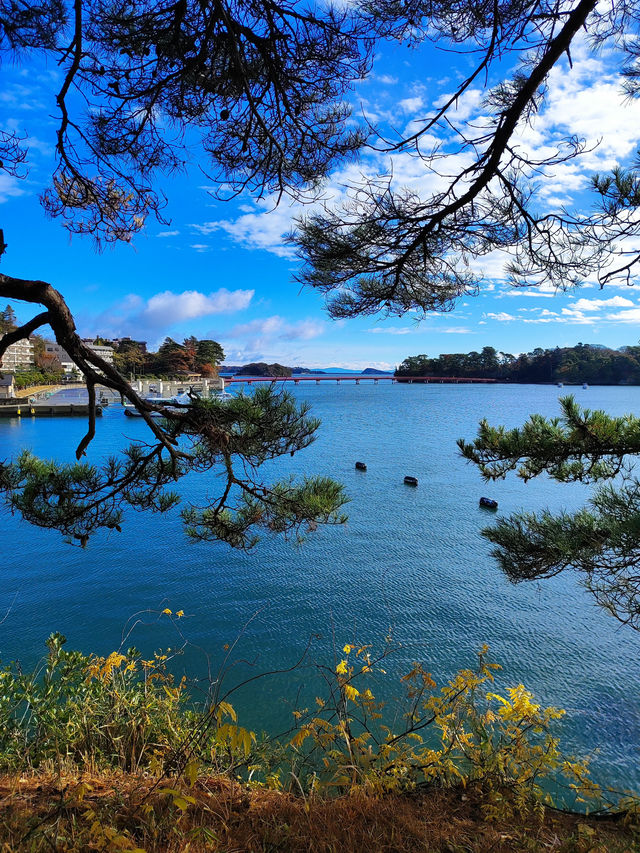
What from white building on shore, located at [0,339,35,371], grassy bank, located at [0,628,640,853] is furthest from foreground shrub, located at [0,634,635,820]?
white building on shore, located at [0,339,35,371]

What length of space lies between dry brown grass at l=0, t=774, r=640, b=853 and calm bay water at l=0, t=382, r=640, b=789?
6.35ft

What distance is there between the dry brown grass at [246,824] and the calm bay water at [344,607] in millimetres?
1936

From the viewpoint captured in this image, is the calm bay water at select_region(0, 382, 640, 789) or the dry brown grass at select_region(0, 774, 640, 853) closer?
the dry brown grass at select_region(0, 774, 640, 853)

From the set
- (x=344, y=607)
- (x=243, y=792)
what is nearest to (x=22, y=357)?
(x=344, y=607)

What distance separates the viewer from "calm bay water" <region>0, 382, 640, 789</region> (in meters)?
5.32

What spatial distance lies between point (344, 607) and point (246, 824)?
5900mm

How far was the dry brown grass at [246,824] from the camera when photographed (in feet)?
4.39

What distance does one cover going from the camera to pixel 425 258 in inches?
93.4

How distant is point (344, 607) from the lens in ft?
23.6

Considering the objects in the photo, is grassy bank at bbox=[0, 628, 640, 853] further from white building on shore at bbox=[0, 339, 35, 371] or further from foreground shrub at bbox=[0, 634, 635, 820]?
white building on shore at bbox=[0, 339, 35, 371]

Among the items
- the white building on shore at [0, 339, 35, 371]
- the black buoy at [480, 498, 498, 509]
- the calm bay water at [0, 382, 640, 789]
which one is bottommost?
the calm bay water at [0, 382, 640, 789]

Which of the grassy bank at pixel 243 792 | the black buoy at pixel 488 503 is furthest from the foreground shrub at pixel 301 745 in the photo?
the black buoy at pixel 488 503

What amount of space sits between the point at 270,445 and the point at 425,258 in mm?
1456

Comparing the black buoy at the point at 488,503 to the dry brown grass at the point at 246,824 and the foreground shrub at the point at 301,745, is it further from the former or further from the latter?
the dry brown grass at the point at 246,824
